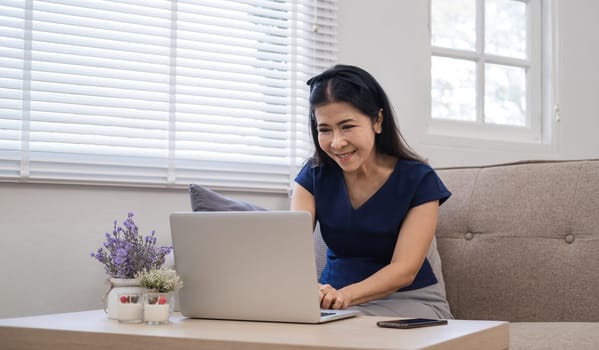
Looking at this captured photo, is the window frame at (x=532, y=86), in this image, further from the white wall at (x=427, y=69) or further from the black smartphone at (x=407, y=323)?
the black smartphone at (x=407, y=323)

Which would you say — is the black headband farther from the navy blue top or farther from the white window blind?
→ the white window blind

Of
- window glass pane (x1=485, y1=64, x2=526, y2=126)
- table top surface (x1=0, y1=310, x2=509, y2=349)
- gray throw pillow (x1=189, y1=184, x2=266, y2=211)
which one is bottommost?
table top surface (x1=0, y1=310, x2=509, y2=349)

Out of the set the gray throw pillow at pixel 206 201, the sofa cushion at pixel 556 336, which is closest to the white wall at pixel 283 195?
the gray throw pillow at pixel 206 201

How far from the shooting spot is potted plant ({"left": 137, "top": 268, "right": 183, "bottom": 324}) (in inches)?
58.8

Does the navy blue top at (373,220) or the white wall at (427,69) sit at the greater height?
the white wall at (427,69)

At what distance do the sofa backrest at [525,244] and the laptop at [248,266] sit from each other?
859 millimetres

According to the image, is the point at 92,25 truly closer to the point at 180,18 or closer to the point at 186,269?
the point at 180,18

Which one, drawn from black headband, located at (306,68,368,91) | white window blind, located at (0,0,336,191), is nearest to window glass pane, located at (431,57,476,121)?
white window blind, located at (0,0,336,191)

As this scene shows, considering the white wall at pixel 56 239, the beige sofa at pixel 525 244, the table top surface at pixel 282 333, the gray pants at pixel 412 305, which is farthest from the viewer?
the white wall at pixel 56 239

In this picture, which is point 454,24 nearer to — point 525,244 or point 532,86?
point 532,86

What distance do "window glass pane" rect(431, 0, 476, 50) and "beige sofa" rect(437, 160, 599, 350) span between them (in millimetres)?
1258

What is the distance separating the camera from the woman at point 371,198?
2043 millimetres

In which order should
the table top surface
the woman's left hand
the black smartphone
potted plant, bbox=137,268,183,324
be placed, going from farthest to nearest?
the woman's left hand, potted plant, bbox=137,268,183,324, the black smartphone, the table top surface

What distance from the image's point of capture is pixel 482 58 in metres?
3.59
